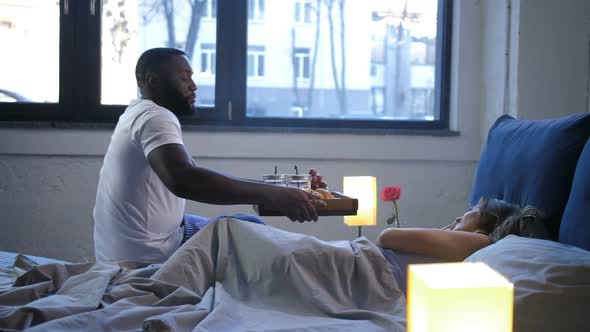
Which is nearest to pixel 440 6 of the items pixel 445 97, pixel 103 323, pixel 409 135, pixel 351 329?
pixel 445 97

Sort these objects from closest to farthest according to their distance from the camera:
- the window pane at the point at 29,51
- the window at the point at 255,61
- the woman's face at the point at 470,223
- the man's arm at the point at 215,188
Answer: the man's arm at the point at 215,188 < the woman's face at the point at 470,223 < the window pane at the point at 29,51 < the window at the point at 255,61

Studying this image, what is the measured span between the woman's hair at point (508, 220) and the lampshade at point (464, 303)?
0.88 meters

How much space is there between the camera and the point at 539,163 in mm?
1869

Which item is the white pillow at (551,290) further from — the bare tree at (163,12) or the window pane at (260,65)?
the bare tree at (163,12)

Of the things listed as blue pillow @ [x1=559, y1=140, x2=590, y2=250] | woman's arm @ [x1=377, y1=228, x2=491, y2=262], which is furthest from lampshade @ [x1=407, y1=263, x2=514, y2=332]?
woman's arm @ [x1=377, y1=228, x2=491, y2=262]

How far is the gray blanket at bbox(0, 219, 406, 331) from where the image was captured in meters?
1.30

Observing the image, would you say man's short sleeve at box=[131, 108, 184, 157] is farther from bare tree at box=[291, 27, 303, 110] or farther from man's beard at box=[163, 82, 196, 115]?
bare tree at box=[291, 27, 303, 110]

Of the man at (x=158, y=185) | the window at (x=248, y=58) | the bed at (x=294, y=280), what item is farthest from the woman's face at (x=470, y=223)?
the window at (x=248, y=58)

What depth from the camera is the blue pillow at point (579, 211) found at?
1.56 meters

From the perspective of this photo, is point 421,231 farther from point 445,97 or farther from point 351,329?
point 445,97

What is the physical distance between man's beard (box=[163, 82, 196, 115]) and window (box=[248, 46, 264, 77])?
1063 millimetres

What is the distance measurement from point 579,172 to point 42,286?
1.42 meters

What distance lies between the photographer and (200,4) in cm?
326

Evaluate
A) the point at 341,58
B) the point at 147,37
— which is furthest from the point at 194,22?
the point at 341,58
